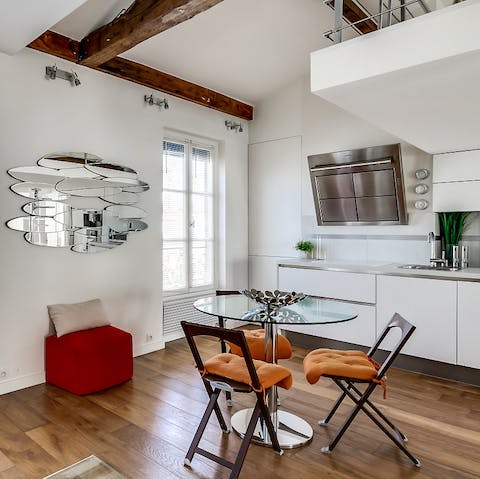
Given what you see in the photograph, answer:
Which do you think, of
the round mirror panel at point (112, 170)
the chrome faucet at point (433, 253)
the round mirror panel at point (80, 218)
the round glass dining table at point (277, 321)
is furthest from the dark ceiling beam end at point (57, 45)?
the chrome faucet at point (433, 253)

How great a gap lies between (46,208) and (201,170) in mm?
2135

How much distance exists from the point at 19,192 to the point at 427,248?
3945 millimetres

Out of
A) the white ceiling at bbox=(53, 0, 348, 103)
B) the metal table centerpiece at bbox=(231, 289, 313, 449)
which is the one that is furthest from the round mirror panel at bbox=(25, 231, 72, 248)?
the metal table centerpiece at bbox=(231, 289, 313, 449)

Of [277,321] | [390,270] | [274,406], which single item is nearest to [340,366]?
Result: [277,321]

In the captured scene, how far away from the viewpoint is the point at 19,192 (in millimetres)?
3457

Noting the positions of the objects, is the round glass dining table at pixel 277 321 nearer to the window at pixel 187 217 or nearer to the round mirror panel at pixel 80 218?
the round mirror panel at pixel 80 218

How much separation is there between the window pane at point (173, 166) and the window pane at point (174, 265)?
0.69 metres

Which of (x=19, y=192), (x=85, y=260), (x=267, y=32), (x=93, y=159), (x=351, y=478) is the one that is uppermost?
(x=267, y=32)

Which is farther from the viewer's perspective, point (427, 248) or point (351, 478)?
point (427, 248)

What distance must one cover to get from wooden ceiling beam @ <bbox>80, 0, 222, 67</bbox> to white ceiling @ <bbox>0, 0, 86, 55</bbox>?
58cm

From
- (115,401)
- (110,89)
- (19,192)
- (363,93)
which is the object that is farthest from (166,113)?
(115,401)

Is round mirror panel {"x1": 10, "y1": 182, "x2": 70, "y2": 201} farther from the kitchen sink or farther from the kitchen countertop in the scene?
the kitchen sink

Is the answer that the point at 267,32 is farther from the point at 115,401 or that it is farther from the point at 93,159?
the point at 115,401

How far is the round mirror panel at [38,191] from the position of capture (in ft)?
11.3
